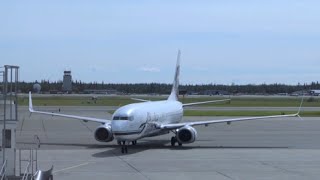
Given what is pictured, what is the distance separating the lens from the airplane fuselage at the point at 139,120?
103 ft

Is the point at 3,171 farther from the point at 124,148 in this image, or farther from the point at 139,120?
the point at 139,120

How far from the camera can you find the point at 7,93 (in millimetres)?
17688

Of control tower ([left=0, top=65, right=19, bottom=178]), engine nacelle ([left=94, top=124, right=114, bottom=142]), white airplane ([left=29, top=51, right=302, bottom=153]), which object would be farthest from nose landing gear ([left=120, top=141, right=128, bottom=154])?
control tower ([left=0, top=65, right=19, bottom=178])

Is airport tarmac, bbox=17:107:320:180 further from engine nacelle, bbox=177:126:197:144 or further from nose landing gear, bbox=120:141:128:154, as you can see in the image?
engine nacelle, bbox=177:126:197:144

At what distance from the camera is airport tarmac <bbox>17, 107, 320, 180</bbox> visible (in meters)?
23.2

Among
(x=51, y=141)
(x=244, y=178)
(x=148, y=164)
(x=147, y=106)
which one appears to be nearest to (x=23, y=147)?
(x=51, y=141)

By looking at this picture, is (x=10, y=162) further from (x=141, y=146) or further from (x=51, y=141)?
(x=51, y=141)

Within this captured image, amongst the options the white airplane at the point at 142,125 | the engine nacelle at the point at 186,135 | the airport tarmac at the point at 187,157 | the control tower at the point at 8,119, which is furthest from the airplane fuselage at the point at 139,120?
the control tower at the point at 8,119

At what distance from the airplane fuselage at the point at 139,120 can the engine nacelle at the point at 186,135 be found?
1.60 meters

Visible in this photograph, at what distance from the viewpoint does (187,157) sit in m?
29.8

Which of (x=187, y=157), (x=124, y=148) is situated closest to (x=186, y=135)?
(x=124, y=148)

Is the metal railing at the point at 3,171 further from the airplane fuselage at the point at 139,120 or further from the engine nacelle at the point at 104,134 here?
the engine nacelle at the point at 104,134

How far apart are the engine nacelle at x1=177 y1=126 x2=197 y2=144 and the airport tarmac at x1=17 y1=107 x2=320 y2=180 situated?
23.4 inches

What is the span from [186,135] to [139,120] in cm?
361
